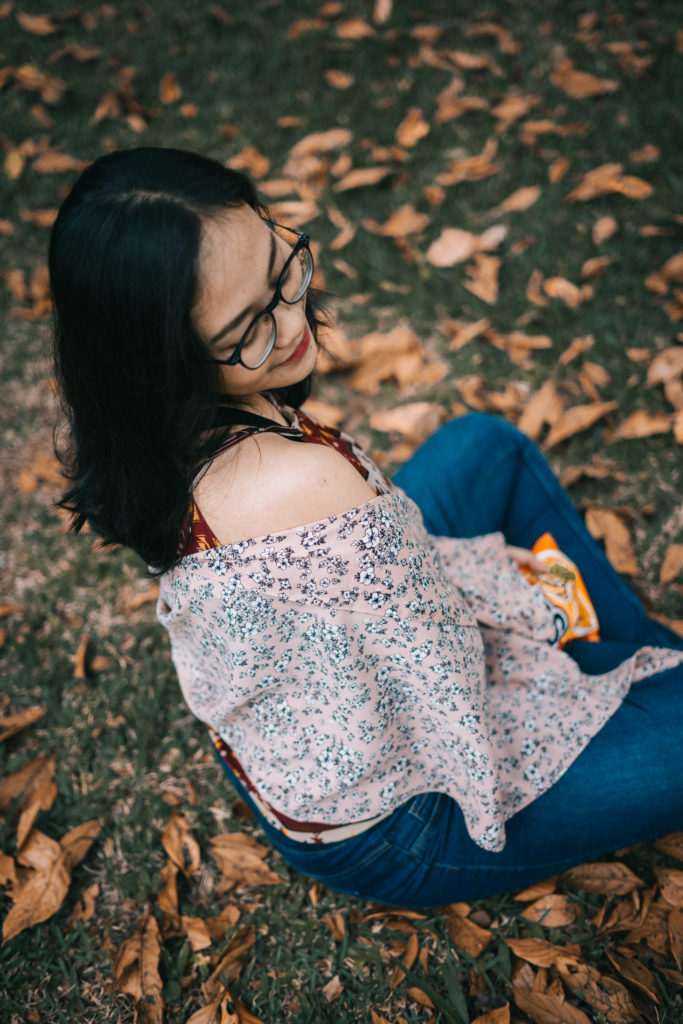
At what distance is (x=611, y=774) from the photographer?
4.53 ft

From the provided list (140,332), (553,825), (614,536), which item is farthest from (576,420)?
(140,332)

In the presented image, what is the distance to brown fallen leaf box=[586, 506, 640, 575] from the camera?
80.2 inches

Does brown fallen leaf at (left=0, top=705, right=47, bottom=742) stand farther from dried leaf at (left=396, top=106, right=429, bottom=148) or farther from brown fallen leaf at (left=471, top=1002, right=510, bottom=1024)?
dried leaf at (left=396, top=106, right=429, bottom=148)

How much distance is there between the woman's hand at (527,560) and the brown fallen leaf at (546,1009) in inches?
34.3

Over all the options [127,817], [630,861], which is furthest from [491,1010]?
[127,817]

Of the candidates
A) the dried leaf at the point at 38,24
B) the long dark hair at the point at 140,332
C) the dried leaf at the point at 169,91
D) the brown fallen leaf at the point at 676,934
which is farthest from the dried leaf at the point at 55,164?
the brown fallen leaf at the point at 676,934

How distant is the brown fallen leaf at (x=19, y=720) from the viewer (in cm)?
201

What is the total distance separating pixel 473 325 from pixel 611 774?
1760 millimetres

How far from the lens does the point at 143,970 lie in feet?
5.10

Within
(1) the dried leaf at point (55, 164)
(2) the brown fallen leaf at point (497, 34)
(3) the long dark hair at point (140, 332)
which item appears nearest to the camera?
(3) the long dark hair at point (140, 332)

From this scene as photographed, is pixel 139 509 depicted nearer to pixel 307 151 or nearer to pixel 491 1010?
pixel 491 1010

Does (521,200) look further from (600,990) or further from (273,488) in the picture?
(600,990)

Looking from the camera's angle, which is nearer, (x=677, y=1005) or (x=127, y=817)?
(x=677, y=1005)

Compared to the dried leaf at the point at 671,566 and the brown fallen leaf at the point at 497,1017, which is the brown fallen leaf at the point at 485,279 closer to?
the dried leaf at the point at 671,566
